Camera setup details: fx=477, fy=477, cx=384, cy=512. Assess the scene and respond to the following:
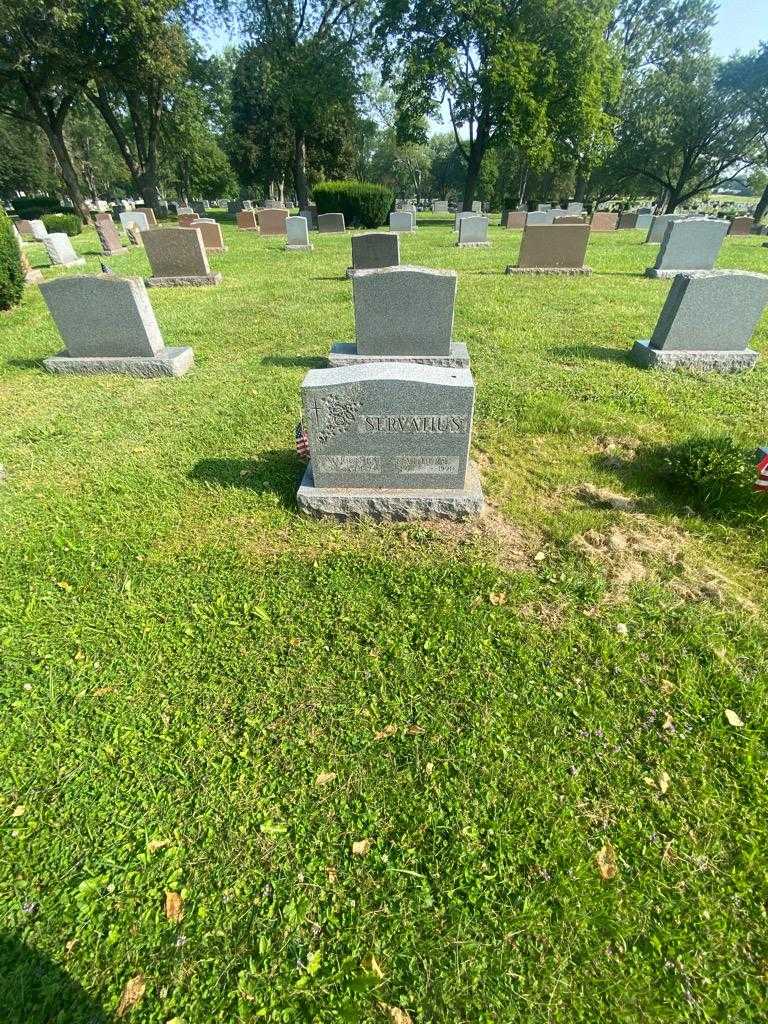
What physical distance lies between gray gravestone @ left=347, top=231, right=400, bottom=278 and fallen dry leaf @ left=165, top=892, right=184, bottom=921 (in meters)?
9.94

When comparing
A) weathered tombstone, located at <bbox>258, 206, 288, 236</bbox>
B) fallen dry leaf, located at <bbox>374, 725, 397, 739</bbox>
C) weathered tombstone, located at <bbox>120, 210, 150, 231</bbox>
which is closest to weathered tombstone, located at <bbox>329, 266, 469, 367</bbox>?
fallen dry leaf, located at <bbox>374, 725, 397, 739</bbox>

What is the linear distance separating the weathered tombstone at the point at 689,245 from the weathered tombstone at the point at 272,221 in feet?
53.8

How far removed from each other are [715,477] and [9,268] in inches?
469

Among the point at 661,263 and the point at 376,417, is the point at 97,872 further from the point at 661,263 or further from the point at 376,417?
the point at 661,263

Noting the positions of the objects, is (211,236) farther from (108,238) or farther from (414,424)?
(414,424)

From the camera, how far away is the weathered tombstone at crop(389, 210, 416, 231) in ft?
71.8

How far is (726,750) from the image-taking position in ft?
7.46

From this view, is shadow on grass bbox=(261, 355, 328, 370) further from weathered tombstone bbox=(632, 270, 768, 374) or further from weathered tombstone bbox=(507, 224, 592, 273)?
weathered tombstone bbox=(507, 224, 592, 273)

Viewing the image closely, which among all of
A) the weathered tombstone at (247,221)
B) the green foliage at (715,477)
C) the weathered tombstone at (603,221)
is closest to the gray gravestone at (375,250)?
the green foliage at (715,477)

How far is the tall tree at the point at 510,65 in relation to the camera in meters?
22.7

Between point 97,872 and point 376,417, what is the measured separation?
111 inches

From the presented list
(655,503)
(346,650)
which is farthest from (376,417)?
(655,503)

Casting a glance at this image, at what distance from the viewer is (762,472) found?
350cm

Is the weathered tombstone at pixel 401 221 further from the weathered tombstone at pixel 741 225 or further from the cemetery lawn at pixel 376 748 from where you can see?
the cemetery lawn at pixel 376 748
